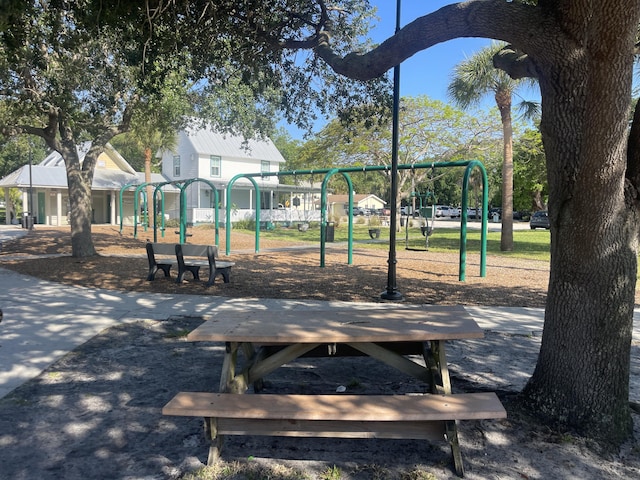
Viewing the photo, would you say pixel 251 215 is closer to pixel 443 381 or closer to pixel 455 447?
pixel 443 381

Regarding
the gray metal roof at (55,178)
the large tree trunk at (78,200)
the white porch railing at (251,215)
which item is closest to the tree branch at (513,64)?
the large tree trunk at (78,200)

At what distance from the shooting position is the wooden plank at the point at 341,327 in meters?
3.20

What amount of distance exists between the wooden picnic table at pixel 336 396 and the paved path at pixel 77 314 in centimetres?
218

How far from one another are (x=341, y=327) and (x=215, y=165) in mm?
34262

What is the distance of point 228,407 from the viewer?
2854 mm

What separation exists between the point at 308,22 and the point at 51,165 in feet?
107

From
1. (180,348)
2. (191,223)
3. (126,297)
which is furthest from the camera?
(191,223)

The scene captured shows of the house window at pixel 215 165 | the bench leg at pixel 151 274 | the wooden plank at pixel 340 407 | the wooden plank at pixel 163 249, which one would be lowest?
the bench leg at pixel 151 274

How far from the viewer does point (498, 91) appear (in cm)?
1842

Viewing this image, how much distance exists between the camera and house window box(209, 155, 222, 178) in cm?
3616

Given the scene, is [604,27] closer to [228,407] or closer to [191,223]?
[228,407]

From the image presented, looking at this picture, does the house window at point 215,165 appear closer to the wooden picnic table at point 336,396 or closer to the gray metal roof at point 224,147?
the gray metal roof at point 224,147

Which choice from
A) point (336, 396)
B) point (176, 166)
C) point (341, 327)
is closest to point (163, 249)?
point (341, 327)

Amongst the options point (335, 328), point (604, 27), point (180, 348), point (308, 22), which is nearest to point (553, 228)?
point (604, 27)
